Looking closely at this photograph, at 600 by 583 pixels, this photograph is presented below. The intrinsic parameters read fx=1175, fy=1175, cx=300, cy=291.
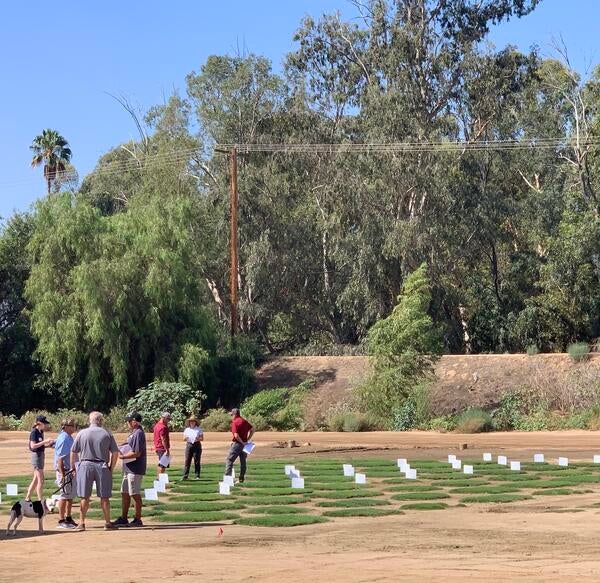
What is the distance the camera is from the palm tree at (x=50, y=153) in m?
95.4

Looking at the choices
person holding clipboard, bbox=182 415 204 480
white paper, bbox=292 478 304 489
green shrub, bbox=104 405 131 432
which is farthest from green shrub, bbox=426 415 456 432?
white paper, bbox=292 478 304 489

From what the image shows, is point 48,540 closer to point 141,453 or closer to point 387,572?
point 141,453

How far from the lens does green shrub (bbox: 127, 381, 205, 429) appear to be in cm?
4819

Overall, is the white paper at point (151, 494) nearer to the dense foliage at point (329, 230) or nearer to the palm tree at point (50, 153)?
the dense foliage at point (329, 230)

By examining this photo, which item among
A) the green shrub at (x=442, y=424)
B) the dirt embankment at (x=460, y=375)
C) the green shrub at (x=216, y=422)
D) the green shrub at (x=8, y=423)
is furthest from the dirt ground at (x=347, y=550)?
the green shrub at (x=8, y=423)

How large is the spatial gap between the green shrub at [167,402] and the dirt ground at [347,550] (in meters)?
28.4

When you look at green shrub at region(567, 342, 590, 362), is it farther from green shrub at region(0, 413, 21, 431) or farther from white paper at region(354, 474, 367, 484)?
white paper at region(354, 474, 367, 484)

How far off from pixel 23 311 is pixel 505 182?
29526 millimetres

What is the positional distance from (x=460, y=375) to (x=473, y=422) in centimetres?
639

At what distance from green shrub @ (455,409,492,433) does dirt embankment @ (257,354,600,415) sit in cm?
187

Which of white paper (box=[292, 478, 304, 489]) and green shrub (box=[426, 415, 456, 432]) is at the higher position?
green shrub (box=[426, 415, 456, 432])

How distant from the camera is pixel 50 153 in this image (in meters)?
95.6

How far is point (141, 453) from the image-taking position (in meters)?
18.1

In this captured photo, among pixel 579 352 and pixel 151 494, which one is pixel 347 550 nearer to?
pixel 151 494
